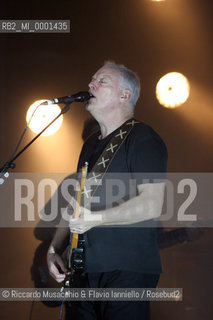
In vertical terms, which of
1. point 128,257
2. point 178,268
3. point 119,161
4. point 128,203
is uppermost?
point 119,161

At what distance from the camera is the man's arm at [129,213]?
4.80ft

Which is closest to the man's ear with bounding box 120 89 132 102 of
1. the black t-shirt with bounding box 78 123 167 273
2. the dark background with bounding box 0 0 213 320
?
the black t-shirt with bounding box 78 123 167 273

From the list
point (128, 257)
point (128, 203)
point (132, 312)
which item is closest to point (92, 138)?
point (128, 203)

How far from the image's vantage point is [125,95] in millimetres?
Answer: 1911

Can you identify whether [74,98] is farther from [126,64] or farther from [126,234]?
[126,64]

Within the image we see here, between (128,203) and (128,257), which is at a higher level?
(128,203)

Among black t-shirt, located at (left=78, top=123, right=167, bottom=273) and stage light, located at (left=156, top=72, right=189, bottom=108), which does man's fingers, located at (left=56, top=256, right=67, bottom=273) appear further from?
stage light, located at (left=156, top=72, right=189, bottom=108)

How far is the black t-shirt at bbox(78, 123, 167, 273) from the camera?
59.5 inches

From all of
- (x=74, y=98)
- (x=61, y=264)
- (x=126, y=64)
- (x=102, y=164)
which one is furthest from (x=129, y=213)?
(x=126, y=64)

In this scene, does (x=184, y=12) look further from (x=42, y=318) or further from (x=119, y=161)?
(x=42, y=318)

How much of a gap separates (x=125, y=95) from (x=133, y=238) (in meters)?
0.80

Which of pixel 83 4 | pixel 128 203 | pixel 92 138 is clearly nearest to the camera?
pixel 128 203

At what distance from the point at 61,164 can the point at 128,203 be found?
1203 mm

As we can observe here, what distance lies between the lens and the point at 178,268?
238 centimetres
